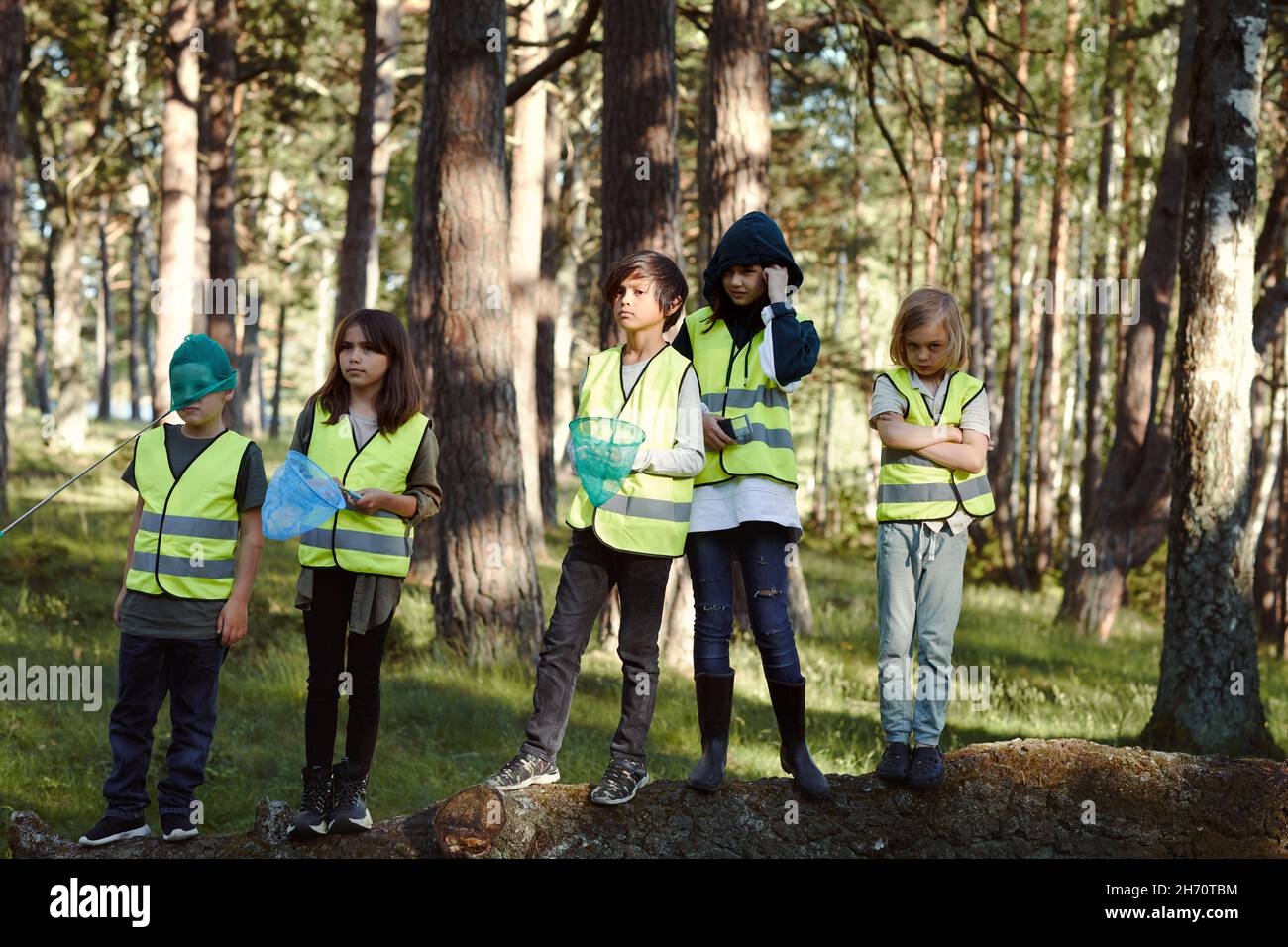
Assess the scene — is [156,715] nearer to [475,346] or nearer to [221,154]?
[475,346]

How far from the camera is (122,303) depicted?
185 feet

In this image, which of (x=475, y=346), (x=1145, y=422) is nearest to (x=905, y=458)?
(x=475, y=346)

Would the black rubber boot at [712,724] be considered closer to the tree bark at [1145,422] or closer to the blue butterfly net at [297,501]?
the blue butterfly net at [297,501]

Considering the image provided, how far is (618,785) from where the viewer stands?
4250 mm

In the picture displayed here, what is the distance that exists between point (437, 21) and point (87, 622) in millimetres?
5271

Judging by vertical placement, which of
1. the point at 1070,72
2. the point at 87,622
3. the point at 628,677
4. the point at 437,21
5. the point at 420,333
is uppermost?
the point at 1070,72

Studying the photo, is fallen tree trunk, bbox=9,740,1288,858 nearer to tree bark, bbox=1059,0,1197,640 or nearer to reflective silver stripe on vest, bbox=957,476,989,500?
reflective silver stripe on vest, bbox=957,476,989,500

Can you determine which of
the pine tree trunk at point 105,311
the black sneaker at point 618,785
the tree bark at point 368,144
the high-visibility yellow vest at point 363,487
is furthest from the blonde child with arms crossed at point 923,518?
the pine tree trunk at point 105,311

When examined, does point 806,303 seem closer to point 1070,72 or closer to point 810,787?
point 1070,72

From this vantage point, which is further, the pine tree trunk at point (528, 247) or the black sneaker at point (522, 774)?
the pine tree trunk at point (528, 247)

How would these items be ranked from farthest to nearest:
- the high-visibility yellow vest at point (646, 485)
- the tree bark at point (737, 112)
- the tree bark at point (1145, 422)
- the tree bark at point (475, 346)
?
the tree bark at point (1145, 422) < the tree bark at point (737, 112) < the tree bark at point (475, 346) < the high-visibility yellow vest at point (646, 485)

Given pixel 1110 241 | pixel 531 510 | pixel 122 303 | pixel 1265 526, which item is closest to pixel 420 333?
pixel 531 510

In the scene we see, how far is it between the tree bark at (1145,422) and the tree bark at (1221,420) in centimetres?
476

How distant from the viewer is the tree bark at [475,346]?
8.38m
